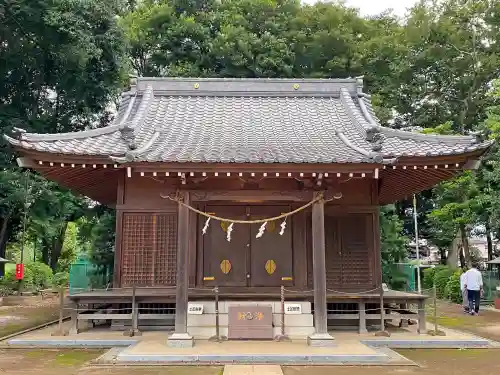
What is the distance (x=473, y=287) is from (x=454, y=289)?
5353mm

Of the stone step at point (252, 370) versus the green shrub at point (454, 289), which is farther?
the green shrub at point (454, 289)

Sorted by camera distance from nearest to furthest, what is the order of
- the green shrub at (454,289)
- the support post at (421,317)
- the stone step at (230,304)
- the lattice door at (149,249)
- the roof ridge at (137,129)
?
the roof ridge at (137,129) → the stone step at (230,304) → the support post at (421,317) → the lattice door at (149,249) → the green shrub at (454,289)

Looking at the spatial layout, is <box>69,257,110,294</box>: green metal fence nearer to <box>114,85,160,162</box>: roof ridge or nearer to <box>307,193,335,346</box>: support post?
<box>114,85,160,162</box>: roof ridge

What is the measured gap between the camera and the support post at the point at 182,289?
916cm

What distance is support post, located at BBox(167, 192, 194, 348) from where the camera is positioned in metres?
9.16

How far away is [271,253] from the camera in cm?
1148

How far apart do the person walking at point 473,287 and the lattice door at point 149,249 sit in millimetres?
9976

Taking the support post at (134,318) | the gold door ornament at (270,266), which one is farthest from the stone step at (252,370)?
the gold door ornament at (270,266)

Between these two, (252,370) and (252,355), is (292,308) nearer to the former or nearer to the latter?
(252,355)

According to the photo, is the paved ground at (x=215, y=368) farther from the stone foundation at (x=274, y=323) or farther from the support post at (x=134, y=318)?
the stone foundation at (x=274, y=323)

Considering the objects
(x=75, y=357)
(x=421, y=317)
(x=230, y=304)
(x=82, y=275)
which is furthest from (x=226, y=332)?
(x=82, y=275)

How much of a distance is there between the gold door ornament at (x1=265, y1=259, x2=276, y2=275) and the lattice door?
7.47 feet

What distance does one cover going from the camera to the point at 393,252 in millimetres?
20344

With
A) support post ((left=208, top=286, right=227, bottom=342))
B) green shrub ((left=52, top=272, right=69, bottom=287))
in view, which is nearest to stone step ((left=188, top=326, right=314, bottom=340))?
support post ((left=208, top=286, right=227, bottom=342))
